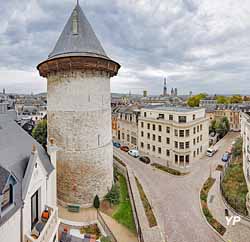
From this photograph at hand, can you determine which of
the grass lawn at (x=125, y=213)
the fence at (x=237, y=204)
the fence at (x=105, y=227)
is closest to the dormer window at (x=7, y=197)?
the fence at (x=105, y=227)

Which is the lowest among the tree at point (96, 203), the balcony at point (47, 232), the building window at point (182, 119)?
the tree at point (96, 203)

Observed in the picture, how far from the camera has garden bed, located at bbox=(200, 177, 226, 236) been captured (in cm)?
1521

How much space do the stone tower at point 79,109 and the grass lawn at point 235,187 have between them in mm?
11554

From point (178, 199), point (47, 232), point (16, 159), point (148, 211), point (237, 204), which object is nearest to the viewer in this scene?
point (47, 232)

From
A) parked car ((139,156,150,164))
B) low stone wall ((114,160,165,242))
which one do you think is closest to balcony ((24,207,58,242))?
low stone wall ((114,160,165,242))

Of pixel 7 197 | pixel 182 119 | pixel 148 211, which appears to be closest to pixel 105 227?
pixel 148 211

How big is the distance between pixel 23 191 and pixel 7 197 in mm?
949

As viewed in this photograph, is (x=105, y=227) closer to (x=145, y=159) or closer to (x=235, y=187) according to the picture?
(x=235, y=187)

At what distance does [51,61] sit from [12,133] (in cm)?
618

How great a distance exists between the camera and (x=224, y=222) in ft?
52.8

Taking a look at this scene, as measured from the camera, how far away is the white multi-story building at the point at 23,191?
303 inches

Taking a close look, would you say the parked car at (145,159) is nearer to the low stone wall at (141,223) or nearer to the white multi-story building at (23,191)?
the low stone wall at (141,223)

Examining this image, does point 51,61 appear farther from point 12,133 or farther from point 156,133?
point 156,133

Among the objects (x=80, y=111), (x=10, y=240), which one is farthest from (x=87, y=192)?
(x=10, y=240)
